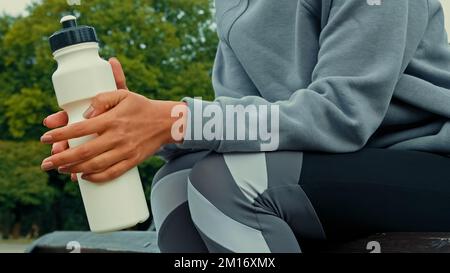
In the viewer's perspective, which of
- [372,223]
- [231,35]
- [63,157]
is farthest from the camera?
[231,35]

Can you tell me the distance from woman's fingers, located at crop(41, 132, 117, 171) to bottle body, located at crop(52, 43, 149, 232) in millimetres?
36

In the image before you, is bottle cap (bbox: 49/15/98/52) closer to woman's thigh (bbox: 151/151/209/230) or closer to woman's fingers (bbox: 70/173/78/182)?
woman's fingers (bbox: 70/173/78/182)

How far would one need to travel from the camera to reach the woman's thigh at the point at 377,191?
92 cm

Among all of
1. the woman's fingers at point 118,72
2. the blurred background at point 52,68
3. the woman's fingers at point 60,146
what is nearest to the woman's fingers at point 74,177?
the woman's fingers at point 60,146

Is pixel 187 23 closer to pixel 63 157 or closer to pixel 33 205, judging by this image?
pixel 33 205

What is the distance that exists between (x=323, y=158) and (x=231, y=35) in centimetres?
34

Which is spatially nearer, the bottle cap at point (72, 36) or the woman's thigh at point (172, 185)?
the bottle cap at point (72, 36)

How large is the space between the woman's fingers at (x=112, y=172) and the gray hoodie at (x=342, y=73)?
0.27ft

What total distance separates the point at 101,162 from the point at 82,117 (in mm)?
71

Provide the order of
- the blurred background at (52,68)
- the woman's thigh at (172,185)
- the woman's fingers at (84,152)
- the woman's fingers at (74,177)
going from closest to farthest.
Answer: the woman's fingers at (84,152)
the woman's fingers at (74,177)
the woman's thigh at (172,185)
the blurred background at (52,68)

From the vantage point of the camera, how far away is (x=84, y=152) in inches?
33.0

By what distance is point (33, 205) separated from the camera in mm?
20266

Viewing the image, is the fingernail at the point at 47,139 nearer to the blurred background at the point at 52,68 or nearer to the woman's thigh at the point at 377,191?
the woman's thigh at the point at 377,191
